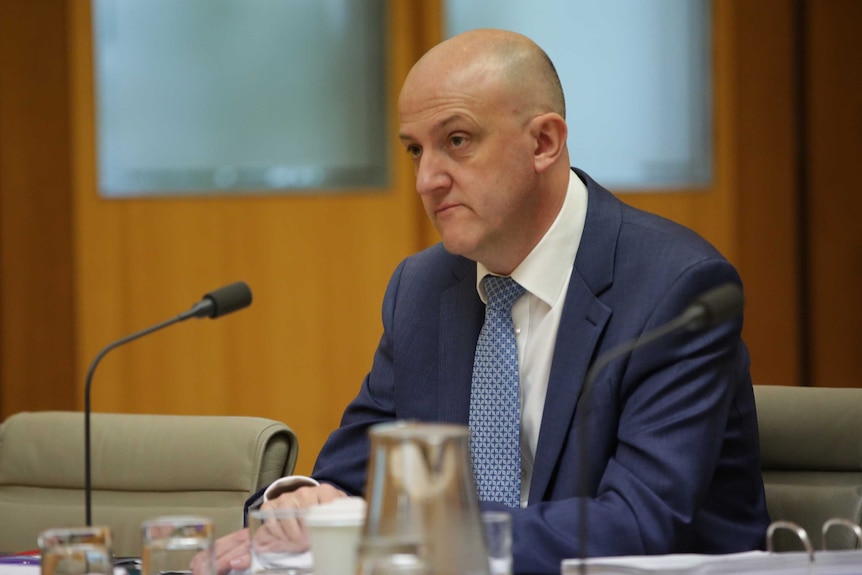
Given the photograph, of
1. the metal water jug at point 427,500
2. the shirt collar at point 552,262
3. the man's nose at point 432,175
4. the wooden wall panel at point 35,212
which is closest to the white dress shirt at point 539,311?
the shirt collar at point 552,262

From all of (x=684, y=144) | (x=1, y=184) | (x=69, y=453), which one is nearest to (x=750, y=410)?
(x=69, y=453)

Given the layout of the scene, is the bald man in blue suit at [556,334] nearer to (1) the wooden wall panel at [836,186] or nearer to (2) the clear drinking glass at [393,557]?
(2) the clear drinking glass at [393,557]

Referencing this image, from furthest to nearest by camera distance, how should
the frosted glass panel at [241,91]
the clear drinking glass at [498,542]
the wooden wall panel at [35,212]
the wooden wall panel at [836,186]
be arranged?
the wooden wall panel at [35,212] → the frosted glass panel at [241,91] → the wooden wall panel at [836,186] → the clear drinking glass at [498,542]

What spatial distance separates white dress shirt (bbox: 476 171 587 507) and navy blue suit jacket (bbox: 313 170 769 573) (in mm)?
45

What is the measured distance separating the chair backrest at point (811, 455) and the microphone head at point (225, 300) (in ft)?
3.21

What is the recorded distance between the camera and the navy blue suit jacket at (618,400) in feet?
5.36

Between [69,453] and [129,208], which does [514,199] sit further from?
[129,208]

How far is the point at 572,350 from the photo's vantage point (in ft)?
6.15

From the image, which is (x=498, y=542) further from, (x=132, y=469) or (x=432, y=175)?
(x=132, y=469)

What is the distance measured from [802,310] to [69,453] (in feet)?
7.45

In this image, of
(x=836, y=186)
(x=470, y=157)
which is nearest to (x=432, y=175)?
(x=470, y=157)

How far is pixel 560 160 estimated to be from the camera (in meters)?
2.07

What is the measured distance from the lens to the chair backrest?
6.52 feet

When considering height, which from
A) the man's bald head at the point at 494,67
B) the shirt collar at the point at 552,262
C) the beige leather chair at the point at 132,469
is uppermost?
the man's bald head at the point at 494,67
